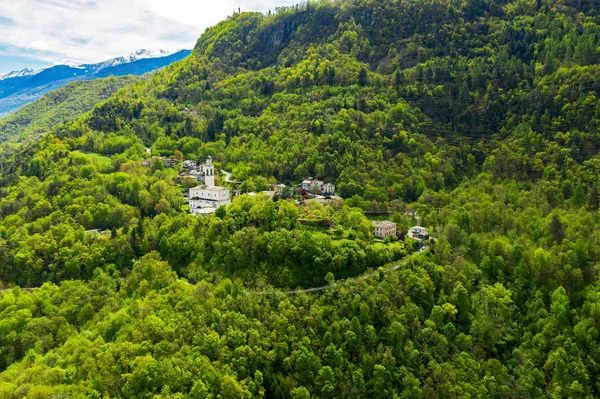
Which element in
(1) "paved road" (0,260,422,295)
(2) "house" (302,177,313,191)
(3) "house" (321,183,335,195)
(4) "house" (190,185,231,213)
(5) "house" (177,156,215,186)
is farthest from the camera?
(2) "house" (302,177,313,191)

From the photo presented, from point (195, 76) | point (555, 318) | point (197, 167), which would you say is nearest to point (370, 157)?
point (197, 167)

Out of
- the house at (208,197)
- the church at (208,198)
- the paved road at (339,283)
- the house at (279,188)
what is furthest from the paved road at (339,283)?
the house at (279,188)

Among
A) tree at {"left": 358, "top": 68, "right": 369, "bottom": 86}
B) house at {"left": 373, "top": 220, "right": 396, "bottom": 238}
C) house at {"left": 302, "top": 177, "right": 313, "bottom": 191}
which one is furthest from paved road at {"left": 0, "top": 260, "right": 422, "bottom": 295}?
tree at {"left": 358, "top": 68, "right": 369, "bottom": 86}

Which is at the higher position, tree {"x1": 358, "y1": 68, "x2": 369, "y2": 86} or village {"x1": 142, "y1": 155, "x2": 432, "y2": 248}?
tree {"x1": 358, "y1": 68, "x2": 369, "y2": 86}

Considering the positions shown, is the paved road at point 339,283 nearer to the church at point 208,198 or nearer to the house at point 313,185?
the church at point 208,198

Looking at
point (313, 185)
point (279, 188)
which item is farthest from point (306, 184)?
point (279, 188)

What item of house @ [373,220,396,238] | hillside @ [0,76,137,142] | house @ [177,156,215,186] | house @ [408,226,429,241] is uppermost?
hillside @ [0,76,137,142]

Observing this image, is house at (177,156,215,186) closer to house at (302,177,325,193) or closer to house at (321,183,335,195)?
house at (302,177,325,193)
